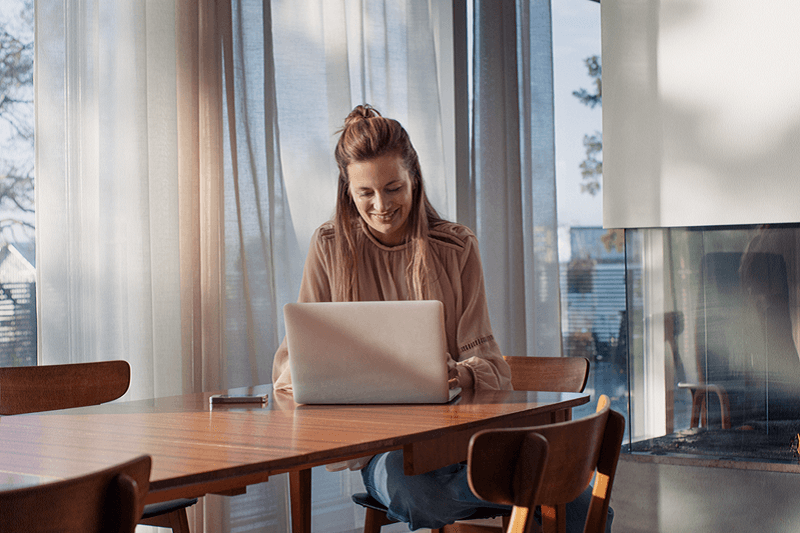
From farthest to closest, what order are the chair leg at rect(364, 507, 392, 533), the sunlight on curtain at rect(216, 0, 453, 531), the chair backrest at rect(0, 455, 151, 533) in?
1. the sunlight on curtain at rect(216, 0, 453, 531)
2. the chair leg at rect(364, 507, 392, 533)
3. the chair backrest at rect(0, 455, 151, 533)

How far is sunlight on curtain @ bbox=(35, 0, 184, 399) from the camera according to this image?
7.03 feet

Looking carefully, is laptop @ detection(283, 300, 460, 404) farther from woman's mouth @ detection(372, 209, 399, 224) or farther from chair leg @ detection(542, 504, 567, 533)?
woman's mouth @ detection(372, 209, 399, 224)

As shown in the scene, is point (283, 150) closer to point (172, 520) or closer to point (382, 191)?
point (382, 191)

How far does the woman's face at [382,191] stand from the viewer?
1901 millimetres

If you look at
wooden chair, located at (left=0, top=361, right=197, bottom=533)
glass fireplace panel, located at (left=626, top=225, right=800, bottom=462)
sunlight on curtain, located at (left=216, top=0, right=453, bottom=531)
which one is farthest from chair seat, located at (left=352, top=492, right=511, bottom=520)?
glass fireplace panel, located at (left=626, top=225, right=800, bottom=462)

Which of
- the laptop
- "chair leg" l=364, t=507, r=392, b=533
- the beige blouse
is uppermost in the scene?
the beige blouse

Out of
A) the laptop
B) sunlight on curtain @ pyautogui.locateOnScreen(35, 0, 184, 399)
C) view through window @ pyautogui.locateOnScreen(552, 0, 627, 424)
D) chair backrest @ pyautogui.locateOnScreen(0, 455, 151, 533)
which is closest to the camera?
chair backrest @ pyautogui.locateOnScreen(0, 455, 151, 533)

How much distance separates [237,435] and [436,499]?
1.75 ft

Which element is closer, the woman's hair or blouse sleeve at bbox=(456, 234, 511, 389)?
blouse sleeve at bbox=(456, 234, 511, 389)

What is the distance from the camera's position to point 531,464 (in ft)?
3.30

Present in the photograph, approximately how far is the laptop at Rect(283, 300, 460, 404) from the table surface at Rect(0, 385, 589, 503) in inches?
1.6

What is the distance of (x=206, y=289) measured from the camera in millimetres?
2383

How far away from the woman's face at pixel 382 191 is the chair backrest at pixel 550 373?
1.75ft

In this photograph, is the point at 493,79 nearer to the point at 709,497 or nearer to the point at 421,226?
the point at 421,226
